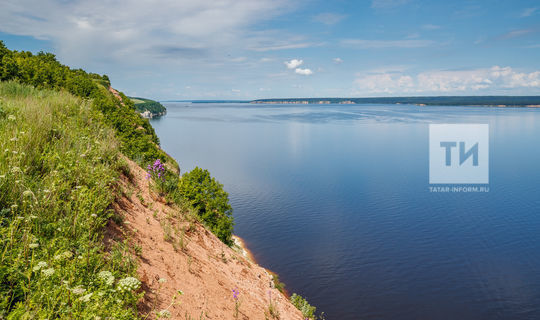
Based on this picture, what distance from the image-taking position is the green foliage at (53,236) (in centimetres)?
445

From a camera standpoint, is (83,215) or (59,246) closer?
(59,246)

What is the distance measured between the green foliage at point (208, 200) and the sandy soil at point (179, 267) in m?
9.11

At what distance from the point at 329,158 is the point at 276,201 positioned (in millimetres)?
29022

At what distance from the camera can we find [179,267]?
8.90 metres

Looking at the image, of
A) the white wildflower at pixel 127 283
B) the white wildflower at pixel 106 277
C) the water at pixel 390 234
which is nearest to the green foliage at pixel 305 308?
the water at pixel 390 234

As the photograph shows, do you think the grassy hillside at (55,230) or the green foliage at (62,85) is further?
the green foliage at (62,85)

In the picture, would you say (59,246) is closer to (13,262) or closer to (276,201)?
(13,262)

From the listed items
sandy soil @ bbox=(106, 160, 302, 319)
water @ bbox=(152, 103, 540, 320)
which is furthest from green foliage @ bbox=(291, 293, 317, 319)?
water @ bbox=(152, 103, 540, 320)

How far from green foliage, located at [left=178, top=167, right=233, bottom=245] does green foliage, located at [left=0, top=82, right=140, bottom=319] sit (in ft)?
48.5

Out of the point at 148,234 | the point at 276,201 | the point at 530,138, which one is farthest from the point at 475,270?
the point at 530,138

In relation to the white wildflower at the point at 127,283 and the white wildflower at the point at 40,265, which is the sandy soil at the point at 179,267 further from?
the white wildflower at the point at 40,265

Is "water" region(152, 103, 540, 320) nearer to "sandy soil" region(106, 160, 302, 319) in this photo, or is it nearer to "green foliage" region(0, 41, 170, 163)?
"green foliage" region(0, 41, 170, 163)

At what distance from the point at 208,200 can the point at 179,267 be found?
15.7 metres

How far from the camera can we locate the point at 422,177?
175ft
